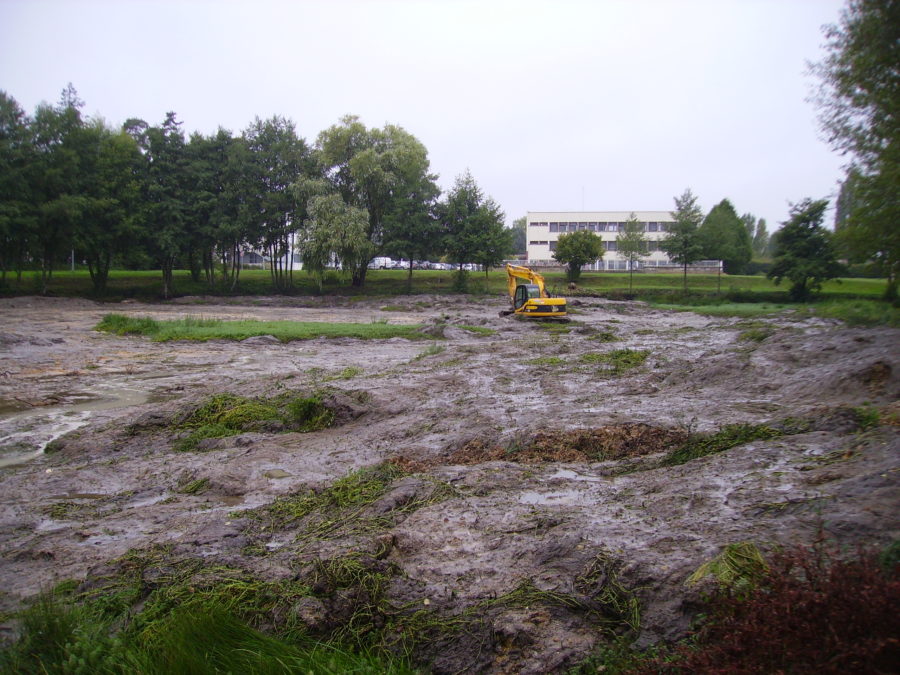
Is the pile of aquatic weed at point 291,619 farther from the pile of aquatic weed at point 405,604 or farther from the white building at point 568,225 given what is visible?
the white building at point 568,225

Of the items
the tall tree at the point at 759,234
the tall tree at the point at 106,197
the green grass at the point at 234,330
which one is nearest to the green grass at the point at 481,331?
the green grass at the point at 234,330

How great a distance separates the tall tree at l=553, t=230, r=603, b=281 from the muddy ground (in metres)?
43.8

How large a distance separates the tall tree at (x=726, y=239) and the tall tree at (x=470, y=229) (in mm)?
17470

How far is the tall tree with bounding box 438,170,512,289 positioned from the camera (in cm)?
5138

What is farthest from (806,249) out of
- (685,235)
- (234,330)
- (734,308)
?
(234,330)

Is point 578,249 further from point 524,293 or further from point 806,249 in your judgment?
point 524,293

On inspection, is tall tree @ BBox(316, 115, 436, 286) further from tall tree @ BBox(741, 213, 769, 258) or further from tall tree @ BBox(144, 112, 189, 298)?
tall tree @ BBox(741, 213, 769, 258)

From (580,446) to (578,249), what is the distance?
173ft

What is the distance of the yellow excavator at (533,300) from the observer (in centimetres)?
3002

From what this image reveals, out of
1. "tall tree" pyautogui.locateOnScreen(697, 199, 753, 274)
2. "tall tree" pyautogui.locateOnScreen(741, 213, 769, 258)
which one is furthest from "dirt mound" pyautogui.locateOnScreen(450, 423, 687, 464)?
"tall tree" pyautogui.locateOnScreen(741, 213, 769, 258)

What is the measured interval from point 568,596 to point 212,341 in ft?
73.3

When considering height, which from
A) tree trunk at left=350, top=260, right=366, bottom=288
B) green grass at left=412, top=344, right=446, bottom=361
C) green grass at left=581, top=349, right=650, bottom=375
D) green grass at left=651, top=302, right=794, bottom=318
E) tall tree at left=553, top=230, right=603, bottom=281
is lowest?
green grass at left=412, top=344, right=446, bottom=361

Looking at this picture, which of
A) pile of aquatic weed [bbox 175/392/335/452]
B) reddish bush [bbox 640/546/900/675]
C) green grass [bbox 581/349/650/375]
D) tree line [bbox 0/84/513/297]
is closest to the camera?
reddish bush [bbox 640/546/900/675]

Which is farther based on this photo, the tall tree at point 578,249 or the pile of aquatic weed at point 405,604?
the tall tree at point 578,249
